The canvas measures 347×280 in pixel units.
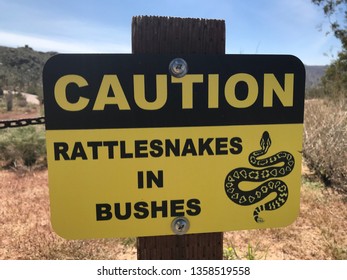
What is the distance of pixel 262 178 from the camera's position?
1.25 metres

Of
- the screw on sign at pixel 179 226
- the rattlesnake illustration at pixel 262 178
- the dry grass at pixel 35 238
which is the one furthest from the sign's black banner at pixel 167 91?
the dry grass at pixel 35 238

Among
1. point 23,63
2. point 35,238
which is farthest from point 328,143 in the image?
point 23,63

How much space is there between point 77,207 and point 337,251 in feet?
10.1

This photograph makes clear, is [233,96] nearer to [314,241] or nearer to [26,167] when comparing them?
[314,241]

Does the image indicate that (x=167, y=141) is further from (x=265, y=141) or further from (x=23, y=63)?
(x=23, y=63)

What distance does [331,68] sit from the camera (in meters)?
20.9

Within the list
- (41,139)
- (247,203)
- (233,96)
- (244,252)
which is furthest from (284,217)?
(41,139)

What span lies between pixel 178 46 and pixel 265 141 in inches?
19.8

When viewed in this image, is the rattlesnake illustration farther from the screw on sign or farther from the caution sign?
the screw on sign

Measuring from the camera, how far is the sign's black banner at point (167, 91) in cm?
110

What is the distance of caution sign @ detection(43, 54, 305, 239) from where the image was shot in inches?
43.6

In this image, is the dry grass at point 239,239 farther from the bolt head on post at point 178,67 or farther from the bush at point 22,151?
the bush at point 22,151

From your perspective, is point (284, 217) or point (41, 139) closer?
point (284, 217)

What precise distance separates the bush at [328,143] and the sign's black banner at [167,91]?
15.8 feet
